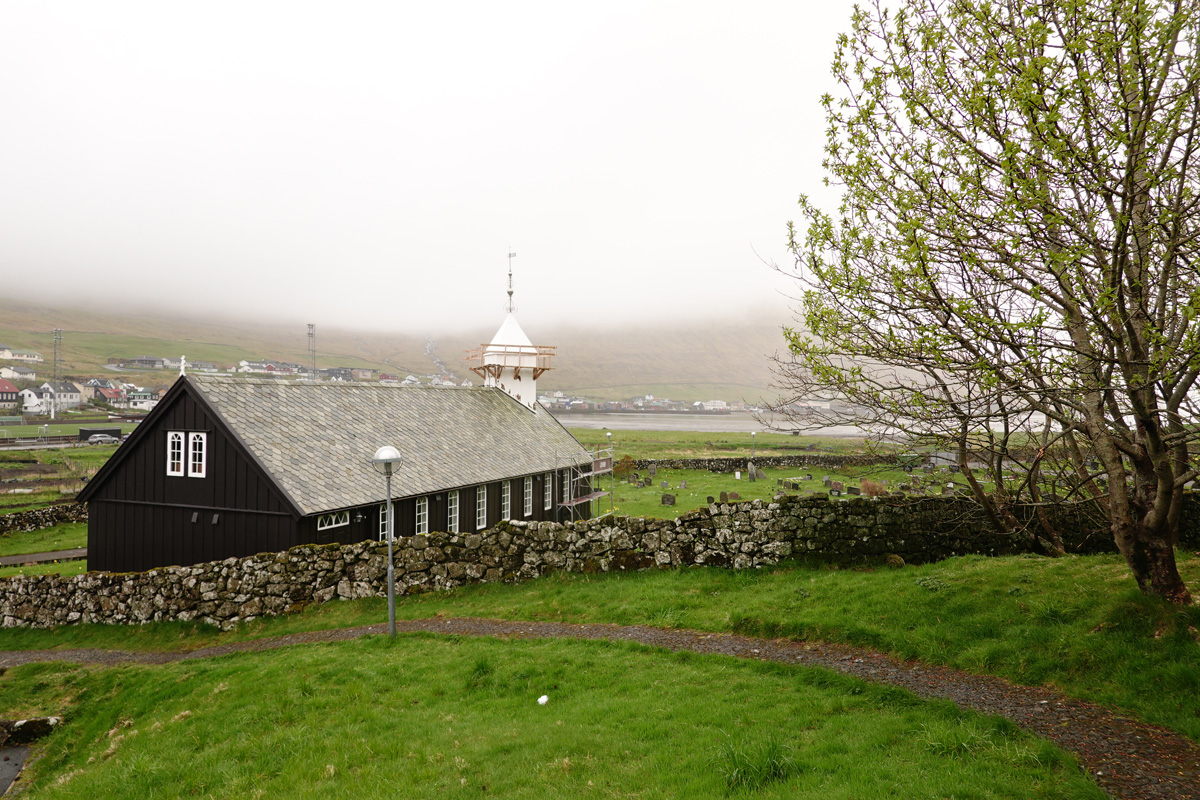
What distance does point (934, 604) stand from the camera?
37.4ft

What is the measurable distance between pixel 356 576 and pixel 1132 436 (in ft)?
57.1

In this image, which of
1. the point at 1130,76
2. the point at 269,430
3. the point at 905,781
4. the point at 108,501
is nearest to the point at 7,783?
the point at 269,430

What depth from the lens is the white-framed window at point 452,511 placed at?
22.9 metres

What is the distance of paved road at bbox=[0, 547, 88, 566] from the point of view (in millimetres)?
26219

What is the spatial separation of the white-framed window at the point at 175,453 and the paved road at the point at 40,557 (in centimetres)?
1153

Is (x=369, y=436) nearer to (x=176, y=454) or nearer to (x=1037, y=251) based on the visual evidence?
(x=176, y=454)

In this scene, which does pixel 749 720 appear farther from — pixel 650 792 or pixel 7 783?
pixel 7 783

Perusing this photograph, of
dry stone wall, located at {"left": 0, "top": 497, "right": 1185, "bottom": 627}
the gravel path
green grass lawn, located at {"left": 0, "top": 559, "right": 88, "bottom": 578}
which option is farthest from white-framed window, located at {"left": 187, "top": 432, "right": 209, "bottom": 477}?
green grass lawn, located at {"left": 0, "top": 559, "right": 88, "bottom": 578}

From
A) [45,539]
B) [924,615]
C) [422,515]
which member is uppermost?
[422,515]

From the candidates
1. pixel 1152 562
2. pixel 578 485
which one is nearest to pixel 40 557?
pixel 578 485

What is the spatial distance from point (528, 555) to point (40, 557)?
25.0m

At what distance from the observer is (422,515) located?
21609 mm

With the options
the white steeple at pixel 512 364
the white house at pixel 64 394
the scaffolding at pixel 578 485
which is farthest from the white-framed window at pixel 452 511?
the white house at pixel 64 394

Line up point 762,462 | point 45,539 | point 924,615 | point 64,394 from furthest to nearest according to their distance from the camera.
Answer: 1. point 64,394
2. point 762,462
3. point 45,539
4. point 924,615
